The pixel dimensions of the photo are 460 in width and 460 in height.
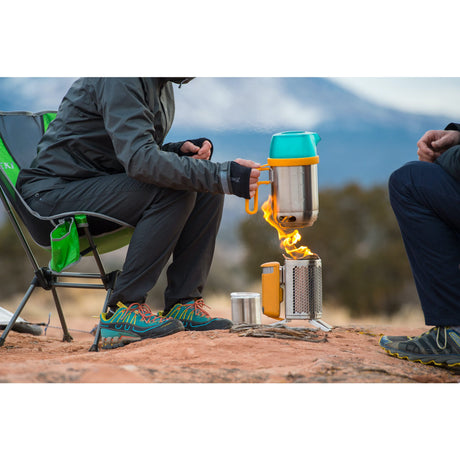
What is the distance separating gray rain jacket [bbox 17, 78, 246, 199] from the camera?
2504mm

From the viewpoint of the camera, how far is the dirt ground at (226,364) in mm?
1804

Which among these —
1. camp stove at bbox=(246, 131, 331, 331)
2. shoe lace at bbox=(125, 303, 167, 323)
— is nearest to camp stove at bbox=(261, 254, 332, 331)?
camp stove at bbox=(246, 131, 331, 331)

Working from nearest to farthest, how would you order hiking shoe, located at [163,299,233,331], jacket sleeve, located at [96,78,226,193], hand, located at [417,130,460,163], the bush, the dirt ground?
the dirt ground < hand, located at [417,130,460,163] < jacket sleeve, located at [96,78,226,193] < hiking shoe, located at [163,299,233,331] < the bush

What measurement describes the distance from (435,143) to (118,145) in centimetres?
132

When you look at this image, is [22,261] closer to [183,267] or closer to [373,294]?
[373,294]

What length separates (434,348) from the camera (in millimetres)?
2197

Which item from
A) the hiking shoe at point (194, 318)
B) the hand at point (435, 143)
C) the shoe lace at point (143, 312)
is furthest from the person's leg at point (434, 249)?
the shoe lace at point (143, 312)

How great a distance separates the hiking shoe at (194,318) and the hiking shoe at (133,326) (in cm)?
23

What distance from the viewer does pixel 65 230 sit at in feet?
8.85

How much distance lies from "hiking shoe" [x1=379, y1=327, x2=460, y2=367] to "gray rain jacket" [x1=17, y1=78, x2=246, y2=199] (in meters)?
0.90

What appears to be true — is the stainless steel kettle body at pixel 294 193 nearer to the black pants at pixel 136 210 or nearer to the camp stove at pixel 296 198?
the camp stove at pixel 296 198

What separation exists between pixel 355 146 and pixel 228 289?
4.74m

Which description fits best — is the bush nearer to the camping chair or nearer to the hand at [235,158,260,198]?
the camping chair

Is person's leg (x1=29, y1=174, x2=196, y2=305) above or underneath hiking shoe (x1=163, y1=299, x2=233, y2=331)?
above
